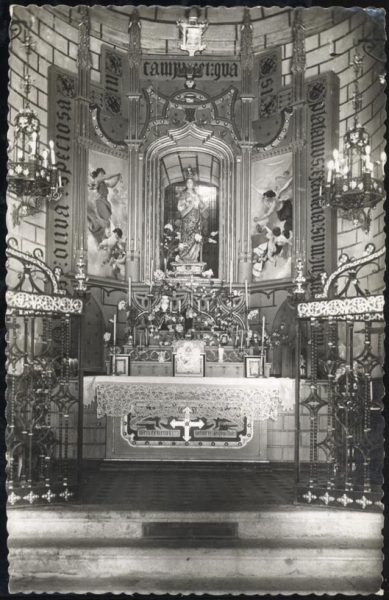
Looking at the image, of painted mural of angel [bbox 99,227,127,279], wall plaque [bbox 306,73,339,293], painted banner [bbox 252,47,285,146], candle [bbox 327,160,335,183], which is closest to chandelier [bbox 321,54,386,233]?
candle [bbox 327,160,335,183]

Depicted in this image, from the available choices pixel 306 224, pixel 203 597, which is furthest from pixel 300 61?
pixel 203 597

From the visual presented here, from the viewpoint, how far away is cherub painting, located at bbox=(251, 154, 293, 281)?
959 centimetres

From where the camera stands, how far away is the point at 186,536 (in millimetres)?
5469

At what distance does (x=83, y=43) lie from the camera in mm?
9508

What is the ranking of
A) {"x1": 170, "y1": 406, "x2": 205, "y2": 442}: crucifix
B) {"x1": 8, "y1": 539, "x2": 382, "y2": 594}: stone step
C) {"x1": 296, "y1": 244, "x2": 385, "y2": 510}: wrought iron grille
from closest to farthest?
{"x1": 8, "y1": 539, "x2": 382, "y2": 594}: stone step, {"x1": 296, "y1": 244, "x2": 385, "y2": 510}: wrought iron grille, {"x1": 170, "y1": 406, "x2": 205, "y2": 442}: crucifix

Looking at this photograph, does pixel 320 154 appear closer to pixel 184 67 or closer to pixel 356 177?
pixel 356 177

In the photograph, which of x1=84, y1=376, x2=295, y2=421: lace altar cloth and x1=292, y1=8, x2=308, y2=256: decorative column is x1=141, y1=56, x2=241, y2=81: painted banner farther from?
x1=84, y1=376, x2=295, y2=421: lace altar cloth

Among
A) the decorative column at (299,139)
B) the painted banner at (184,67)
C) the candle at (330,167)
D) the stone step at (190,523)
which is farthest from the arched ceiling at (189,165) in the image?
the stone step at (190,523)

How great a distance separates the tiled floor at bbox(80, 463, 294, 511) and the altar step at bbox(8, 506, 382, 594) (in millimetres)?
218

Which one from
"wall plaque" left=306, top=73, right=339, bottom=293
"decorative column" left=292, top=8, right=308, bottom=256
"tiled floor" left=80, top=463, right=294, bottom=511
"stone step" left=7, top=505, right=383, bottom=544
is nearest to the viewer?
"stone step" left=7, top=505, right=383, bottom=544

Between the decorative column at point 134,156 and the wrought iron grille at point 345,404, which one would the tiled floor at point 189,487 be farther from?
the decorative column at point 134,156

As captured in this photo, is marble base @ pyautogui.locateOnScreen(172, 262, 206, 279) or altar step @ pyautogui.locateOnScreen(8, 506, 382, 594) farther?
marble base @ pyautogui.locateOnScreen(172, 262, 206, 279)

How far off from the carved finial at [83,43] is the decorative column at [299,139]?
2.88 m

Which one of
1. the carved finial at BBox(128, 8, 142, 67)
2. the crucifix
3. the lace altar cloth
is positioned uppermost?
the carved finial at BBox(128, 8, 142, 67)
